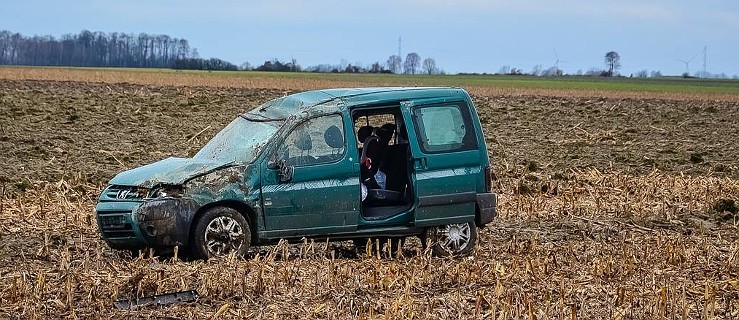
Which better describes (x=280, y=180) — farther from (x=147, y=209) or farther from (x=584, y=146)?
(x=584, y=146)

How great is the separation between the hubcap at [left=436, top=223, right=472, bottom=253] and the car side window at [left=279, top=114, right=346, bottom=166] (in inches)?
56.3

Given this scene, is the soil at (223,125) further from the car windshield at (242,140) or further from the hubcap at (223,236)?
the hubcap at (223,236)

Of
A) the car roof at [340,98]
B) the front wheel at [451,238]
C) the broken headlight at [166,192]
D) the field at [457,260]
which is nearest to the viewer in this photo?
the field at [457,260]

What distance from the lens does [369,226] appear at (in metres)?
11.9

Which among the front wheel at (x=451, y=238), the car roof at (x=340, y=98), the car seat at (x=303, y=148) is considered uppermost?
the car roof at (x=340, y=98)

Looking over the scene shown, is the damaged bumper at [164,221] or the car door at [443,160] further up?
the car door at [443,160]

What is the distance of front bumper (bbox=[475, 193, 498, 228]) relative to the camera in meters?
12.3

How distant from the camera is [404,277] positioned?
31.7 ft

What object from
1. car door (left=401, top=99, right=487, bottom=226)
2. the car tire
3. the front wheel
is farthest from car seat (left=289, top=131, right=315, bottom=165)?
the front wheel

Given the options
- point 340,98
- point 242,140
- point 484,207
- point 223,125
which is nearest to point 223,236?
point 242,140

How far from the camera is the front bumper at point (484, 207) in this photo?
1227cm

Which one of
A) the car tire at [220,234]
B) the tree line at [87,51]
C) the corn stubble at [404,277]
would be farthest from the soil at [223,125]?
the tree line at [87,51]

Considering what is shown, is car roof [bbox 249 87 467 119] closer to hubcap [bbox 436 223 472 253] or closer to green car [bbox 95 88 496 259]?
green car [bbox 95 88 496 259]

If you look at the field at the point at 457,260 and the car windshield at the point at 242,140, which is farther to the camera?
the car windshield at the point at 242,140
